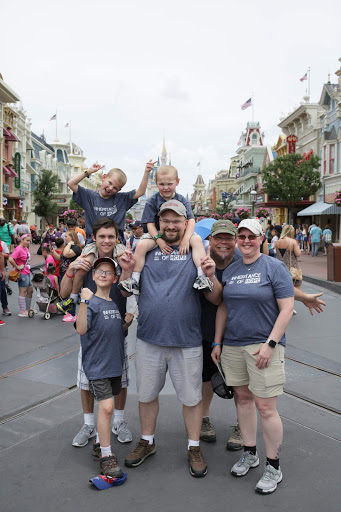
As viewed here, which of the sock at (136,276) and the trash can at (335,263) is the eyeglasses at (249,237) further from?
the trash can at (335,263)

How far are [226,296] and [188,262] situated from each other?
0.37 m

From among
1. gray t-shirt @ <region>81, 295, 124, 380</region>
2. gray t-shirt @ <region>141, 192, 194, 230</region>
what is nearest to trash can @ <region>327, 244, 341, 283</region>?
gray t-shirt @ <region>141, 192, 194, 230</region>

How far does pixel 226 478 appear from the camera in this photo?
3.27 m

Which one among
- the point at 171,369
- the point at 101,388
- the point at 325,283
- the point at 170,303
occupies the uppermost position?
the point at 170,303

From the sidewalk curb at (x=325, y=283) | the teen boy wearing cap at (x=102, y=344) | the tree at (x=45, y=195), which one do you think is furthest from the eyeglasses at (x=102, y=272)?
the tree at (x=45, y=195)

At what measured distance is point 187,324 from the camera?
3354mm

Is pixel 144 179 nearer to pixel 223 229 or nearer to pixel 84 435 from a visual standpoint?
pixel 223 229

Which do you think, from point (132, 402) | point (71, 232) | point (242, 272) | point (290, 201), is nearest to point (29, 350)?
point (132, 402)

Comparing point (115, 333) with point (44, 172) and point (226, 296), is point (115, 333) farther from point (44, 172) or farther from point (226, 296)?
point (44, 172)

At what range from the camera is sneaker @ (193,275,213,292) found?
3.23m

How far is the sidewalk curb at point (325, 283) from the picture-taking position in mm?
12781

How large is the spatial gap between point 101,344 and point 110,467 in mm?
823

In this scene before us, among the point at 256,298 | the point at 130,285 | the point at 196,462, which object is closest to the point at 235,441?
the point at 196,462

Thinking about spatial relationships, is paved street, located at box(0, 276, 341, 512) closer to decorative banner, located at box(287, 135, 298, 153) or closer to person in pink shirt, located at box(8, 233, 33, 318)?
person in pink shirt, located at box(8, 233, 33, 318)
